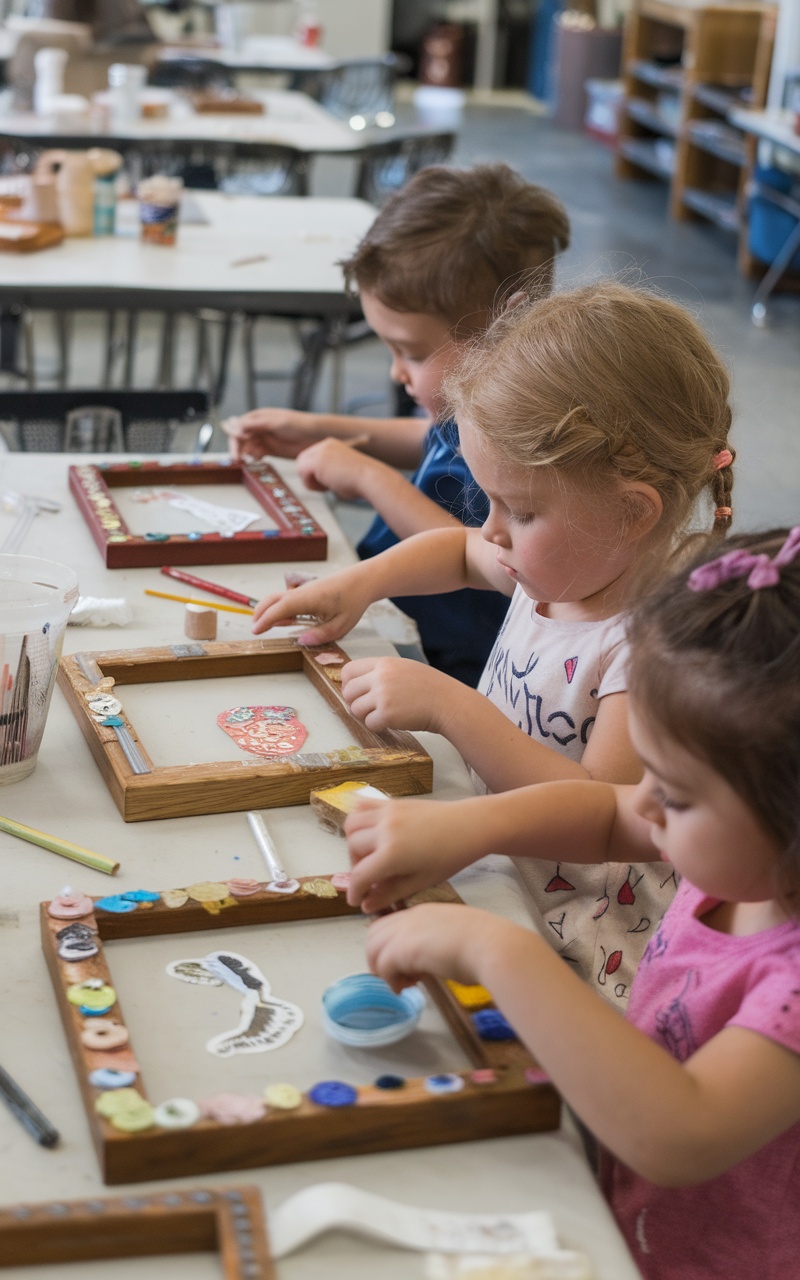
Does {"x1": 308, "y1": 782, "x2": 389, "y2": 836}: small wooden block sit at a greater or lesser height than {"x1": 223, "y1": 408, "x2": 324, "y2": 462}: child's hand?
lesser

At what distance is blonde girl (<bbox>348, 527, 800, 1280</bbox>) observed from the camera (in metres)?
0.79

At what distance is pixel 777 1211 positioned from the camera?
95 cm

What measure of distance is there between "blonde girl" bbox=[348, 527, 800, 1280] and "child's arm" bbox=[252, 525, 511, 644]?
0.45 m

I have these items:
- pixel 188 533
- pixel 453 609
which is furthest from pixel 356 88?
pixel 188 533

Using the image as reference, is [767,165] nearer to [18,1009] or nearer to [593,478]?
[593,478]

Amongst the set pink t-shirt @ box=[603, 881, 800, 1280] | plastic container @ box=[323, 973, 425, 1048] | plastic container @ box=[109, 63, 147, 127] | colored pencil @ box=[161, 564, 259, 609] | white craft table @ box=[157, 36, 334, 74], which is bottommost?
pink t-shirt @ box=[603, 881, 800, 1280]

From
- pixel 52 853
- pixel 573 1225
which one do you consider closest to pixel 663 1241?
pixel 573 1225

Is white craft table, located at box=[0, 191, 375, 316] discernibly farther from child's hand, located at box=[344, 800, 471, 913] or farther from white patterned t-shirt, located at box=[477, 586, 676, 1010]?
child's hand, located at box=[344, 800, 471, 913]

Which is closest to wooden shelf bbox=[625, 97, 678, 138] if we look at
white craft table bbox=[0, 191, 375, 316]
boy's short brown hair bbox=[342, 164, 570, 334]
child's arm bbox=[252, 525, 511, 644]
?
white craft table bbox=[0, 191, 375, 316]

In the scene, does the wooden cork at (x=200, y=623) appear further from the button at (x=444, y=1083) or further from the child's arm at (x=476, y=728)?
the button at (x=444, y=1083)

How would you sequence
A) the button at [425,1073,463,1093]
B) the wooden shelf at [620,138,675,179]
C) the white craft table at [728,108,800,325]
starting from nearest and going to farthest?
the button at [425,1073,463,1093] → the white craft table at [728,108,800,325] → the wooden shelf at [620,138,675,179]

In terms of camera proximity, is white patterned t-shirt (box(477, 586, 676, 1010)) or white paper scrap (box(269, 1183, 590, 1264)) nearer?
white paper scrap (box(269, 1183, 590, 1264))

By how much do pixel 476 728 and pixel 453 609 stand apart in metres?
0.71

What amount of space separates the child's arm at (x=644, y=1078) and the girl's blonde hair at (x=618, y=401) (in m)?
0.54
